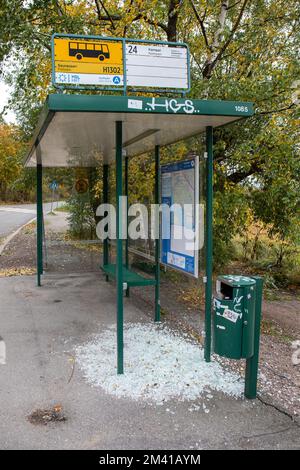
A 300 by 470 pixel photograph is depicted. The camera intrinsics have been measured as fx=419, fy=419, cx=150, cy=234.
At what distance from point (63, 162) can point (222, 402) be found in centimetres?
497

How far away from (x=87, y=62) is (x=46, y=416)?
2950mm

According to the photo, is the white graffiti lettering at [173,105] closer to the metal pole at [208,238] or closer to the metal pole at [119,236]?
the metal pole at [119,236]

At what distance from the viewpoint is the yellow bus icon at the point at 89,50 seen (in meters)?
3.72

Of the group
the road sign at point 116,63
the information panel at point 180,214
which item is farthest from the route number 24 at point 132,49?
the information panel at point 180,214

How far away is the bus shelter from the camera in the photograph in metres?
3.07

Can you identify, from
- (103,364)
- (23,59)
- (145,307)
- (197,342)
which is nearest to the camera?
(103,364)

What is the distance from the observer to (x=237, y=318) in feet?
10.4

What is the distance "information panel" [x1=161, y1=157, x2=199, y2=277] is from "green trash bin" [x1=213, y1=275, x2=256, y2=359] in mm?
797

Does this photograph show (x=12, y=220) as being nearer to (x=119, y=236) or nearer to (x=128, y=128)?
(x=128, y=128)

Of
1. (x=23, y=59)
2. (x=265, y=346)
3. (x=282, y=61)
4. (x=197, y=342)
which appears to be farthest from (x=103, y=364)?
(x=23, y=59)

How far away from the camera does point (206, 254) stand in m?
3.88

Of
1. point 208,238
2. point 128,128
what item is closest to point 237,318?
point 208,238

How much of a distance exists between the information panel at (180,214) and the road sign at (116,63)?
838mm

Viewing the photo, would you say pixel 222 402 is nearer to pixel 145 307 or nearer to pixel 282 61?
pixel 145 307
